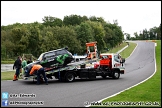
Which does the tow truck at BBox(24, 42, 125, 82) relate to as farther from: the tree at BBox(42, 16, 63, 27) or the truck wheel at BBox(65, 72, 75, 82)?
the tree at BBox(42, 16, 63, 27)

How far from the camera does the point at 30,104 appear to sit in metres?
9.26

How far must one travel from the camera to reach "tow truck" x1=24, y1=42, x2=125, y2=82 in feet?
57.3

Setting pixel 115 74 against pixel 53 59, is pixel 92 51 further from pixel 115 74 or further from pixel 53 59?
pixel 53 59

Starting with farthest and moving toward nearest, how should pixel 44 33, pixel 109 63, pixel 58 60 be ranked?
pixel 44 33
pixel 109 63
pixel 58 60

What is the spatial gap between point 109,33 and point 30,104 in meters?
74.6

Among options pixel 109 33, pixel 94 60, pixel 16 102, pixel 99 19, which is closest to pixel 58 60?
pixel 94 60

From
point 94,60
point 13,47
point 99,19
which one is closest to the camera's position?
point 94,60

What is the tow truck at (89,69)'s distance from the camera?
57.3 feet

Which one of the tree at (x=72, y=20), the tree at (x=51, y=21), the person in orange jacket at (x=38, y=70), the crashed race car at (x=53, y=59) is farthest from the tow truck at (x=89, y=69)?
the tree at (x=72, y=20)

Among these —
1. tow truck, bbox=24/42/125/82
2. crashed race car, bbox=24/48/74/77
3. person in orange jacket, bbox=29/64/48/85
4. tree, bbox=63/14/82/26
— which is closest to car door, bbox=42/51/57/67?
crashed race car, bbox=24/48/74/77

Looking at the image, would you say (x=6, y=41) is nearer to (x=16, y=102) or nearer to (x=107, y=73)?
(x=107, y=73)

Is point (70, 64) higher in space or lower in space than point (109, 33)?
lower

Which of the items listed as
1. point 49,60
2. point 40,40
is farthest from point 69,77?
point 40,40

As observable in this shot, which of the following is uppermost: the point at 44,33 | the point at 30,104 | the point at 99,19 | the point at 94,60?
the point at 99,19
